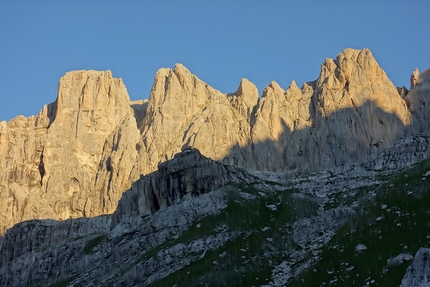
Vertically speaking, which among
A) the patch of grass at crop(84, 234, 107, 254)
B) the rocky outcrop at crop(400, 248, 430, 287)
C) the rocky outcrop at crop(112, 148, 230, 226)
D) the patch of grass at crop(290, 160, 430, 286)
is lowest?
the rocky outcrop at crop(400, 248, 430, 287)

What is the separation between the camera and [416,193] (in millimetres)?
142125

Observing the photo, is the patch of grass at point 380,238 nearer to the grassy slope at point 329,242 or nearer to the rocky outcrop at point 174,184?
the grassy slope at point 329,242

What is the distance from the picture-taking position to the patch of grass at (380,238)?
113500 mm

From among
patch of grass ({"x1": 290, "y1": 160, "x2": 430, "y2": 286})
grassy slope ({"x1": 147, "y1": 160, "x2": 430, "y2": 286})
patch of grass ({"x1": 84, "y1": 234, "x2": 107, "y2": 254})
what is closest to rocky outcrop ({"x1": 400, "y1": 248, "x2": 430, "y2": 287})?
grassy slope ({"x1": 147, "y1": 160, "x2": 430, "y2": 286})

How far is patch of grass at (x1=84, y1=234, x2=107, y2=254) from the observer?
180663 mm

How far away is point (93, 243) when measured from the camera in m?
184

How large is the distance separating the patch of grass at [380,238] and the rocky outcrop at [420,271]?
47.2 feet

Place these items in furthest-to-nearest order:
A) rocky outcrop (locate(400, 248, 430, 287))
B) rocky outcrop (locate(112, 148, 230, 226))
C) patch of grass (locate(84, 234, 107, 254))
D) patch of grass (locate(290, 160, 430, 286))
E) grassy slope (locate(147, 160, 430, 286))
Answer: patch of grass (locate(84, 234, 107, 254)), rocky outcrop (locate(112, 148, 230, 226)), grassy slope (locate(147, 160, 430, 286)), patch of grass (locate(290, 160, 430, 286)), rocky outcrop (locate(400, 248, 430, 287))

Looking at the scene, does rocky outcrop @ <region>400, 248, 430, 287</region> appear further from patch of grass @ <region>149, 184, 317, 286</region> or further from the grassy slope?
patch of grass @ <region>149, 184, 317, 286</region>

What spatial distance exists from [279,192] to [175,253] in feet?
131

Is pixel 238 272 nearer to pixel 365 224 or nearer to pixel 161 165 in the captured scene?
pixel 365 224

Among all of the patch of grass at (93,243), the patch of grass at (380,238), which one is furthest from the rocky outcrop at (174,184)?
the patch of grass at (380,238)

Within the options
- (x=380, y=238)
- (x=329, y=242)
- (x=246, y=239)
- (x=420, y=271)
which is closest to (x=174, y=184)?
(x=246, y=239)

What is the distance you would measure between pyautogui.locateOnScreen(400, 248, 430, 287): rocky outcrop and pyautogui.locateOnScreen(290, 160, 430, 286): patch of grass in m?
14.4
